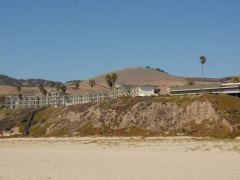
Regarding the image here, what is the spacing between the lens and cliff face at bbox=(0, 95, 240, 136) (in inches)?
3568

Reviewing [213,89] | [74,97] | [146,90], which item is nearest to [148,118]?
[213,89]

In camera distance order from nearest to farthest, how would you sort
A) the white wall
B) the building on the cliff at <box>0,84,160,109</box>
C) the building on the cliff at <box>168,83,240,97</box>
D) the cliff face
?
the cliff face
the building on the cliff at <box>168,83,240,97</box>
the white wall
the building on the cliff at <box>0,84,160,109</box>

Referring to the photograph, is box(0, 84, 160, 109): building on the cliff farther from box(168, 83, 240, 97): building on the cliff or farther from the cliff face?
the cliff face

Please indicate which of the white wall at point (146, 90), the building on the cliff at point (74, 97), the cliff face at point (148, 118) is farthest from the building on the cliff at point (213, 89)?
the building on the cliff at point (74, 97)

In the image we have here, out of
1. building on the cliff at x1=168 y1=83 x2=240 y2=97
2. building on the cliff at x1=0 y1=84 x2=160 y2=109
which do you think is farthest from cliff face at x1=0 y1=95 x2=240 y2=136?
building on the cliff at x1=0 y1=84 x2=160 y2=109

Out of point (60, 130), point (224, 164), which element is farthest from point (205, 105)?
point (224, 164)

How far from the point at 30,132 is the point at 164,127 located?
1568 inches

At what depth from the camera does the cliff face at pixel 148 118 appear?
9062cm

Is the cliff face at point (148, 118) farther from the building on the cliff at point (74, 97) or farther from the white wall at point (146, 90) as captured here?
the building on the cliff at point (74, 97)

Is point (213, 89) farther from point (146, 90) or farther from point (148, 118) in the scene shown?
point (146, 90)

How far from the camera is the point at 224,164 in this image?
33219 millimetres

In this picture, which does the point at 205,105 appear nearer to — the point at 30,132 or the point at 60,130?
the point at 60,130

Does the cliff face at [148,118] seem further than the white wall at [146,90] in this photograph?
No

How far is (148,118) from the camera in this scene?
10306 cm
